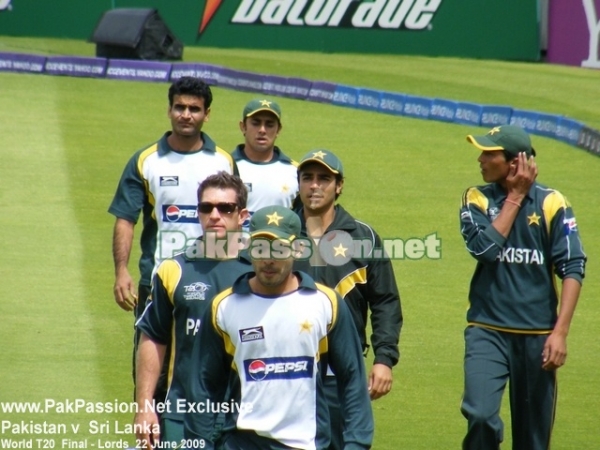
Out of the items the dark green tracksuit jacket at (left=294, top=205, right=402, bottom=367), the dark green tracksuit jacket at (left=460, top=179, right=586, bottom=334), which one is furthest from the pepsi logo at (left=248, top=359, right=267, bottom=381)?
the dark green tracksuit jacket at (left=460, top=179, right=586, bottom=334)

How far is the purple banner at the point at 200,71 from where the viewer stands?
77.4 feet

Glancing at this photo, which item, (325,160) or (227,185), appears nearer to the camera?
(227,185)

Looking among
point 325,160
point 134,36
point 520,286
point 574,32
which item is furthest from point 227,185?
point 574,32

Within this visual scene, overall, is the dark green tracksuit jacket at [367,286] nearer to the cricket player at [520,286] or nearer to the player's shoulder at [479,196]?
the cricket player at [520,286]

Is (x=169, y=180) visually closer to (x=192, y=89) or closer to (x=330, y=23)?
(x=192, y=89)

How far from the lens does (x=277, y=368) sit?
5.85 meters

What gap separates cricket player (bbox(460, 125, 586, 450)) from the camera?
7.68 metres

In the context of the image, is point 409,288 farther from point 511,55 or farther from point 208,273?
point 511,55

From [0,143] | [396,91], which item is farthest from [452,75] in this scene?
[0,143]

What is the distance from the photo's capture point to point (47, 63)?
2427 cm

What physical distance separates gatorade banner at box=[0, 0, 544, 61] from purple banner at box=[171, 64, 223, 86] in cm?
480

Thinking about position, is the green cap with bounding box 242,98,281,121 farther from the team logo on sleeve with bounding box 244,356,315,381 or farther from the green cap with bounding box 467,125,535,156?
the team logo on sleeve with bounding box 244,356,315,381

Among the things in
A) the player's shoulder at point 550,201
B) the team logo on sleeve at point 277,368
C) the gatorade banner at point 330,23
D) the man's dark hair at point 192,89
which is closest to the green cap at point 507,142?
the player's shoulder at point 550,201

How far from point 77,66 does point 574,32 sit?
11.2 metres
